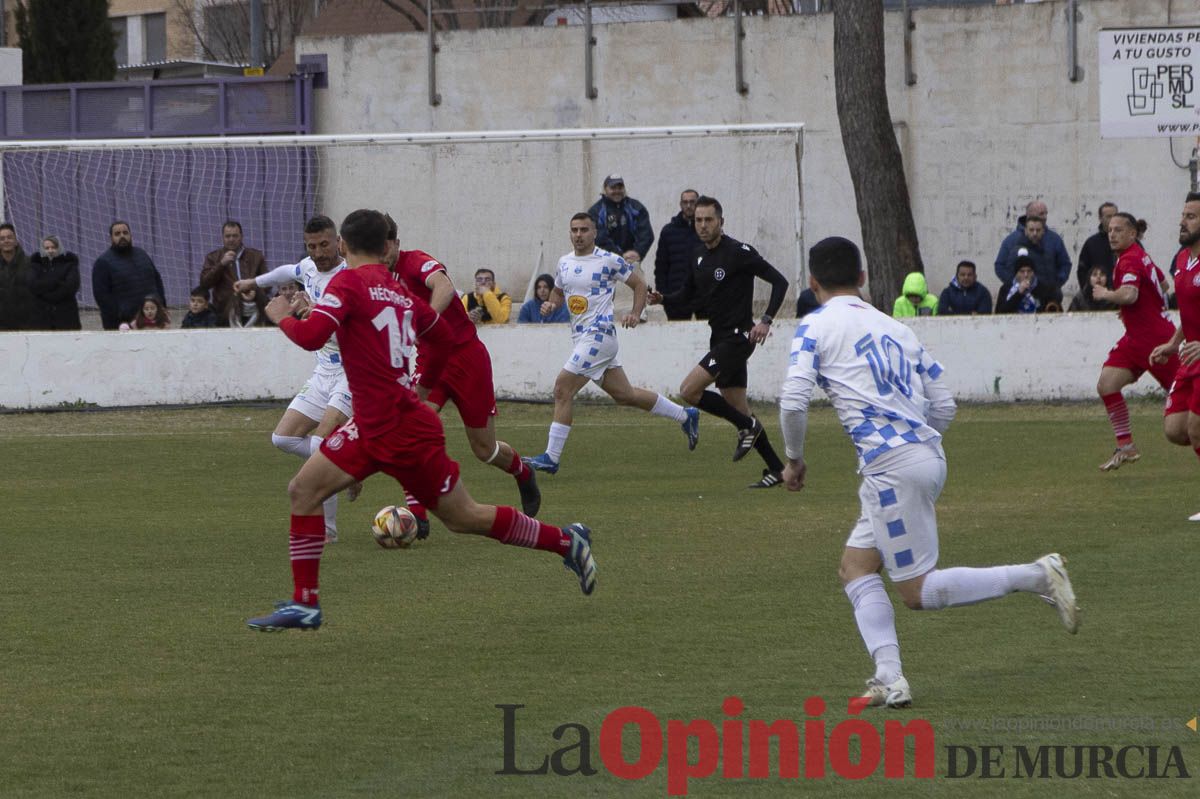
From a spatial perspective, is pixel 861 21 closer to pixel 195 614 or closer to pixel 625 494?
pixel 625 494

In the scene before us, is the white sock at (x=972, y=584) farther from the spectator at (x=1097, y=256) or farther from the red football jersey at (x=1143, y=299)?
the spectator at (x=1097, y=256)

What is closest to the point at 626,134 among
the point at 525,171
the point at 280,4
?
the point at 525,171

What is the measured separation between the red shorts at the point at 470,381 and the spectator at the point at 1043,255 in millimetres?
10805

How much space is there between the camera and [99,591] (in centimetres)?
905

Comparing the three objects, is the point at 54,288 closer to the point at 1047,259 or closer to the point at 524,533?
the point at 1047,259

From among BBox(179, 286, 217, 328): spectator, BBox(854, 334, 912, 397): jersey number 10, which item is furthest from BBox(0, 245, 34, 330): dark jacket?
BBox(854, 334, 912, 397): jersey number 10

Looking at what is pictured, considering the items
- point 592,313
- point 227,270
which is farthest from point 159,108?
point 592,313

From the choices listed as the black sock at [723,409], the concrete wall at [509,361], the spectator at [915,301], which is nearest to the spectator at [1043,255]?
the spectator at [915,301]

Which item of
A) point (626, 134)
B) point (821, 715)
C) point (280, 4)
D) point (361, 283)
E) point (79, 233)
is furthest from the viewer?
point (280, 4)

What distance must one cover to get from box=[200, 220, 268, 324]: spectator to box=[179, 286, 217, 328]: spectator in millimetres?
71

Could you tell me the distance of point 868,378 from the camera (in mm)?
6348

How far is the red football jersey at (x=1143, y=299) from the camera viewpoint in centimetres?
1302

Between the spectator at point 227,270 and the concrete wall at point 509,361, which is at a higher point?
the spectator at point 227,270

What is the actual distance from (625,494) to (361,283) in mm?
5742
